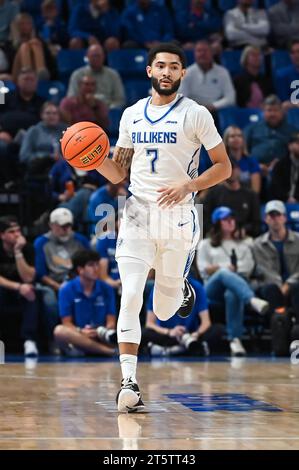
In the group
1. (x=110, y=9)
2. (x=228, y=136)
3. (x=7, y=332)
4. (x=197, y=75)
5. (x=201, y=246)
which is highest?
(x=110, y=9)

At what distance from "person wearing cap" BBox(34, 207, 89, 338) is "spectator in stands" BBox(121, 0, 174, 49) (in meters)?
5.44

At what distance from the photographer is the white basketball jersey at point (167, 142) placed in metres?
7.28

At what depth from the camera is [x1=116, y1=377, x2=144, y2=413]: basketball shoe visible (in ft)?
22.6

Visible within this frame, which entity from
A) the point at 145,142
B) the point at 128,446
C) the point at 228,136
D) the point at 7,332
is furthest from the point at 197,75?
the point at 128,446

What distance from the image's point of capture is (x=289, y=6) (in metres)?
18.2

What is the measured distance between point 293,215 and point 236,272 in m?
1.65

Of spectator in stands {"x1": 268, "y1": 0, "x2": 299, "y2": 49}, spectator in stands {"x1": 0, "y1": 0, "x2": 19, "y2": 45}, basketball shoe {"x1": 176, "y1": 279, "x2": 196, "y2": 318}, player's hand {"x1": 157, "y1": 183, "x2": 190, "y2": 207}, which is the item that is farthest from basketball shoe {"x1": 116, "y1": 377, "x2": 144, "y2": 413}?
spectator in stands {"x1": 268, "y1": 0, "x2": 299, "y2": 49}

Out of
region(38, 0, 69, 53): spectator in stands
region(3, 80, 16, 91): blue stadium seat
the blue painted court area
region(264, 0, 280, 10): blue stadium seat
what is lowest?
the blue painted court area

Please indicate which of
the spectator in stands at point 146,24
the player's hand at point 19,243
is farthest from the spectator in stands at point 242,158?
the spectator in stands at point 146,24

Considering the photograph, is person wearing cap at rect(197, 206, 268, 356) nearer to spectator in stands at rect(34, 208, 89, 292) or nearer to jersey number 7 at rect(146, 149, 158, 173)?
spectator in stands at rect(34, 208, 89, 292)

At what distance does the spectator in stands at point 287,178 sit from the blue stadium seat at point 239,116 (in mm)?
1346

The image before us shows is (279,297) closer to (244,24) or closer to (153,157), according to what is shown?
(153,157)
